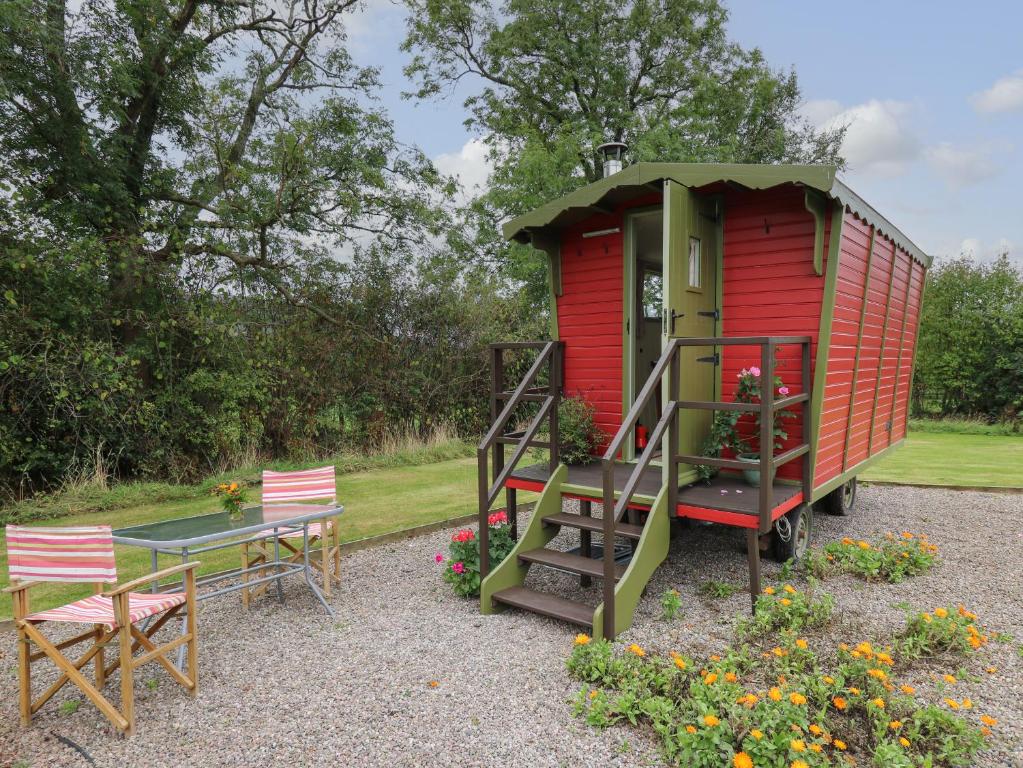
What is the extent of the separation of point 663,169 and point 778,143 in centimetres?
1581

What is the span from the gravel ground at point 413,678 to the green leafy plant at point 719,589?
3.0 inches

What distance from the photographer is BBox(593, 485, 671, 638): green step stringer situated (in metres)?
3.50

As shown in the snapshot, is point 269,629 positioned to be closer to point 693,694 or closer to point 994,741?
point 693,694

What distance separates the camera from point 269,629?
3789 millimetres

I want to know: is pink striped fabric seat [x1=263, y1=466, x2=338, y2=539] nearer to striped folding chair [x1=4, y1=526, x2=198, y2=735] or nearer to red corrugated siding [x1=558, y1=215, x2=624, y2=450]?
striped folding chair [x1=4, y1=526, x2=198, y2=735]

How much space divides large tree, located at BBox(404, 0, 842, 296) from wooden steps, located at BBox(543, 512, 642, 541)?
1301cm

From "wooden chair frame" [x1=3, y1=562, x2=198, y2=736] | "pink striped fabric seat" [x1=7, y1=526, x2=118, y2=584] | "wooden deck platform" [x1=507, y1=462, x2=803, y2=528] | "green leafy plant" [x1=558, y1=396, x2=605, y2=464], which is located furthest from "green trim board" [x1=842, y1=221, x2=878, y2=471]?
"pink striped fabric seat" [x1=7, y1=526, x2=118, y2=584]

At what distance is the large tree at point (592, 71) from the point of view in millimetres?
16250

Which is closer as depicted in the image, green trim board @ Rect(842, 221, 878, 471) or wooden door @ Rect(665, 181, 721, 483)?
wooden door @ Rect(665, 181, 721, 483)

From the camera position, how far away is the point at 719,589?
4227mm

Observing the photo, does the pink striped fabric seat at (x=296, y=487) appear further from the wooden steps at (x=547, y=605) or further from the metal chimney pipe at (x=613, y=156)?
the metal chimney pipe at (x=613, y=156)

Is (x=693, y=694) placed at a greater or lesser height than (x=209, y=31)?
lesser

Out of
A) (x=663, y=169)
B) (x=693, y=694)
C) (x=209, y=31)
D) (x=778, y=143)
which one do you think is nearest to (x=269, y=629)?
(x=693, y=694)

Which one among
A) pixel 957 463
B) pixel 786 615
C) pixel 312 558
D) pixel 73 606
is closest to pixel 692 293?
pixel 786 615
